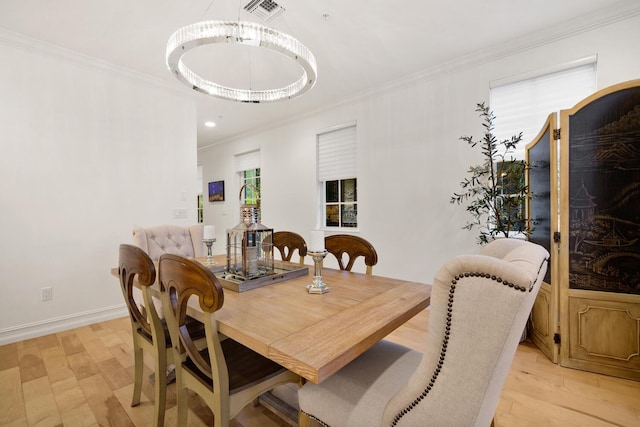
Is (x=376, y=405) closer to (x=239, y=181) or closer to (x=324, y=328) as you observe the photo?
(x=324, y=328)

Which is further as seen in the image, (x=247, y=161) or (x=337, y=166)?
(x=247, y=161)

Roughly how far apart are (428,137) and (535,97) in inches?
38.9

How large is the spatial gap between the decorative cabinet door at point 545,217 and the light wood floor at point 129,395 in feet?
0.57

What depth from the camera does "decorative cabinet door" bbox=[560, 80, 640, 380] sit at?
1854 millimetres

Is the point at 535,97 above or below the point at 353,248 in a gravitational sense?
above

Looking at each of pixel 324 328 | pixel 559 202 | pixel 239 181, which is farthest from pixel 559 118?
pixel 239 181

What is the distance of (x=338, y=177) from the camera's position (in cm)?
421

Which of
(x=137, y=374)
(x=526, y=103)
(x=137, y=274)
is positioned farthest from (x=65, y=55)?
(x=526, y=103)

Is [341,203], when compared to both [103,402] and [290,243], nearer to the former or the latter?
[290,243]

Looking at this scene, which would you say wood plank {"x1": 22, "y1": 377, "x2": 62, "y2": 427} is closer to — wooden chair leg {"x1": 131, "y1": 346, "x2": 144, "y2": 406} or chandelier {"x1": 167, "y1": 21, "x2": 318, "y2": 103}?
wooden chair leg {"x1": 131, "y1": 346, "x2": 144, "y2": 406}

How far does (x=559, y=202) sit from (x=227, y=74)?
337cm

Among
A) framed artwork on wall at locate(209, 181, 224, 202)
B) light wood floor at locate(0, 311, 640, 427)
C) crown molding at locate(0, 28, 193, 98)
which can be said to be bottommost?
light wood floor at locate(0, 311, 640, 427)

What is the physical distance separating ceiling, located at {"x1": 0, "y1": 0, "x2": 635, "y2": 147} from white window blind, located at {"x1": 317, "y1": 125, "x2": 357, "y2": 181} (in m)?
0.83

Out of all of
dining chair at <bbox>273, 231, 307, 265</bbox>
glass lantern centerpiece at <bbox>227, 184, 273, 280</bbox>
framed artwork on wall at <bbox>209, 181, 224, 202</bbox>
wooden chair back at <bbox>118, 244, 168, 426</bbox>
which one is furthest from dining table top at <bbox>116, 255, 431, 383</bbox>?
framed artwork on wall at <bbox>209, 181, 224, 202</bbox>
